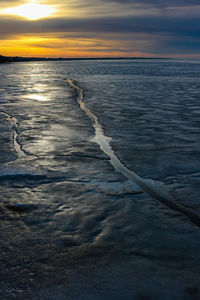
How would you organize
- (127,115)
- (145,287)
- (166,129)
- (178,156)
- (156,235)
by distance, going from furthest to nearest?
1. (127,115)
2. (166,129)
3. (178,156)
4. (156,235)
5. (145,287)

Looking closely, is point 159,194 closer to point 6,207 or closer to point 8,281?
point 6,207

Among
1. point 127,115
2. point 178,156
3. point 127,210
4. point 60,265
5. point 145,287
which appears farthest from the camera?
point 127,115

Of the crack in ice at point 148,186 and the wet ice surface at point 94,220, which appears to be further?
the crack in ice at point 148,186

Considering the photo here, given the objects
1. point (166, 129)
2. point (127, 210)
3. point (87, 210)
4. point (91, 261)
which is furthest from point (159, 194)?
point (166, 129)

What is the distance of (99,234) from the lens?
2.53 meters

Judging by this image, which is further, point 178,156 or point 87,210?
point 178,156

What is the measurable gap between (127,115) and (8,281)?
6.41 meters

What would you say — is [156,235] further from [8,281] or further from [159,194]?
[8,281]

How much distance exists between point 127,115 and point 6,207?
546cm

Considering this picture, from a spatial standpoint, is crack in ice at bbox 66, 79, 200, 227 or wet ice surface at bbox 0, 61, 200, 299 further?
crack in ice at bbox 66, 79, 200, 227

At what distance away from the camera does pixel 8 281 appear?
195cm

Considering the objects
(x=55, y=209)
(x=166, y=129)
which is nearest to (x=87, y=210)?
(x=55, y=209)

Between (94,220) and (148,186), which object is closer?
(94,220)

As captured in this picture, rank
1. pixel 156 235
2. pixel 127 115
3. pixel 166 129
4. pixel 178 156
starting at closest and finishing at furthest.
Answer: pixel 156 235
pixel 178 156
pixel 166 129
pixel 127 115
